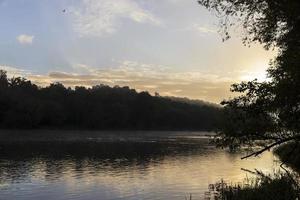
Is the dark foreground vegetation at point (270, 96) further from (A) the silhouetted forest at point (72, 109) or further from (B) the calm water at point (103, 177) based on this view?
(A) the silhouetted forest at point (72, 109)

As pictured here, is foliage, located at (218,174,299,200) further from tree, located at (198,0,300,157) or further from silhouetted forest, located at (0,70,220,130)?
silhouetted forest, located at (0,70,220,130)

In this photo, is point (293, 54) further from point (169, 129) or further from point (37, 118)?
point (169, 129)

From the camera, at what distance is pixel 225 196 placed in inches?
938

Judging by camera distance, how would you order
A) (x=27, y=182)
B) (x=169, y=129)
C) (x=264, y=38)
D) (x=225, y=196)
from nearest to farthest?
1. (x=264, y=38)
2. (x=225, y=196)
3. (x=27, y=182)
4. (x=169, y=129)

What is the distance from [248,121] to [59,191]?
75.2 ft

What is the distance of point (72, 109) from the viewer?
161125 millimetres

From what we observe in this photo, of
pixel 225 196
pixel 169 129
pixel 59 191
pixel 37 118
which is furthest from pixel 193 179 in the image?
pixel 169 129

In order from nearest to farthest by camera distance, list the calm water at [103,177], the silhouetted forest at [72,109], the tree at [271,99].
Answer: the tree at [271,99] → the calm water at [103,177] → the silhouetted forest at [72,109]

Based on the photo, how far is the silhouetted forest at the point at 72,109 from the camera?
5315 inches

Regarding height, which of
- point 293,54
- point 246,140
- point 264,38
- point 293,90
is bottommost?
point 246,140

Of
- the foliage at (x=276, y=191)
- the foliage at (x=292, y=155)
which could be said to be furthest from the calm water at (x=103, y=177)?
the foliage at (x=276, y=191)

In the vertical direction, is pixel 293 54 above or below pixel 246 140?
above

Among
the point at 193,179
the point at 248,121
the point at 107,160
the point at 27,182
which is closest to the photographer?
the point at 248,121

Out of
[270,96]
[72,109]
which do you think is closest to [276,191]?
[270,96]
